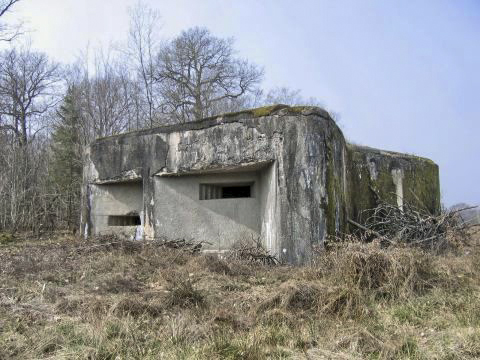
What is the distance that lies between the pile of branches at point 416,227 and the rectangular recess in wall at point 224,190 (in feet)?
7.02

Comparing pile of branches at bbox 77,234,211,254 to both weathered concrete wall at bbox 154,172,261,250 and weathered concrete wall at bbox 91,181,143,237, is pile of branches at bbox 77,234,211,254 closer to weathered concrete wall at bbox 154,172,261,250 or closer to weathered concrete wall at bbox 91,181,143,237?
weathered concrete wall at bbox 154,172,261,250

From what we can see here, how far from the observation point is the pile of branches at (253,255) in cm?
601

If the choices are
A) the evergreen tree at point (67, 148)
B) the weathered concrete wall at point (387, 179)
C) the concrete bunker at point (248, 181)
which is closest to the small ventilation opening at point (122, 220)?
the concrete bunker at point (248, 181)

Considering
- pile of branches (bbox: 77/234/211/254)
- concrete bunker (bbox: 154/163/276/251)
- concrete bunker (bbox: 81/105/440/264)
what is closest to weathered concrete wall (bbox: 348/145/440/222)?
concrete bunker (bbox: 81/105/440/264)

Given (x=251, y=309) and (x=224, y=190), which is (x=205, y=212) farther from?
(x=251, y=309)

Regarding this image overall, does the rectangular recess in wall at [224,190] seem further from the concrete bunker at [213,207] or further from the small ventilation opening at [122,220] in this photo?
the small ventilation opening at [122,220]

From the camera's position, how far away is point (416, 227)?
644 cm

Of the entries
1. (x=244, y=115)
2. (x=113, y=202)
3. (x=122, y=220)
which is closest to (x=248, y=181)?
(x=244, y=115)

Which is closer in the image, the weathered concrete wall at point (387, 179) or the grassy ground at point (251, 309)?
the grassy ground at point (251, 309)

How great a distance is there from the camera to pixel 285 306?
12.5ft

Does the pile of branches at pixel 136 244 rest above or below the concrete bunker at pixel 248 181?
below

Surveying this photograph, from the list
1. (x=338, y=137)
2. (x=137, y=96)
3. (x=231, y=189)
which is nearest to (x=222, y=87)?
(x=137, y=96)

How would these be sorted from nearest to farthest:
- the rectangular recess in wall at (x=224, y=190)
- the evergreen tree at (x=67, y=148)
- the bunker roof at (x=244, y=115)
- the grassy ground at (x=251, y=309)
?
the grassy ground at (x=251, y=309) < the bunker roof at (x=244, y=115) < the rectangular recess in wall at (x=224, y=190) < the evergreen tree at (x=67, y=148)

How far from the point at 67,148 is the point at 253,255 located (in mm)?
14377
